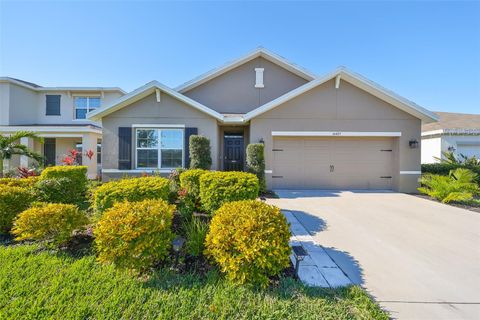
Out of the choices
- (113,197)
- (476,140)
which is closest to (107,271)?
(113,197)

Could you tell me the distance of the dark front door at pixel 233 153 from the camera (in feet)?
35.8

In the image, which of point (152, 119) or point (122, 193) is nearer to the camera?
point (122, 193)

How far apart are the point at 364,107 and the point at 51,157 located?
19.1 metres

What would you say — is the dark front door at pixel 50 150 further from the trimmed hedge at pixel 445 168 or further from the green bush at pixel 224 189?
the trimmed hedge at pixel 445 168

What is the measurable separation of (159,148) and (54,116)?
11216 millimetres

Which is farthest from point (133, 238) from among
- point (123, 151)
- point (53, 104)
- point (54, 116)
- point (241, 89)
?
point (53, 104)

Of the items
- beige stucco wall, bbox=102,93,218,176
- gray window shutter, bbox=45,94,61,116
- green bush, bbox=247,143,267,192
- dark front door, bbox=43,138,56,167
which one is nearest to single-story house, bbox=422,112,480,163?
green bush, bbox=247,143,267,192

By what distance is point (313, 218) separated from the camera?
5.80 m

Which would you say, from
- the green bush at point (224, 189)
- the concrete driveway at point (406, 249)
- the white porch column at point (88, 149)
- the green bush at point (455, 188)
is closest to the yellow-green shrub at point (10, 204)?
the green bush at point (224, 189)

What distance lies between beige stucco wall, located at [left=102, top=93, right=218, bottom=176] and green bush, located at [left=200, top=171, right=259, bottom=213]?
4.74 metres

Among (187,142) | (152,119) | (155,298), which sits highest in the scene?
(152,119)

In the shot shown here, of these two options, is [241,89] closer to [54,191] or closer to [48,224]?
[54,191]

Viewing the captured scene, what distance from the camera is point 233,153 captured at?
11.0 metres

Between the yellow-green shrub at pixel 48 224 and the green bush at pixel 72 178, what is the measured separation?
259 cm
